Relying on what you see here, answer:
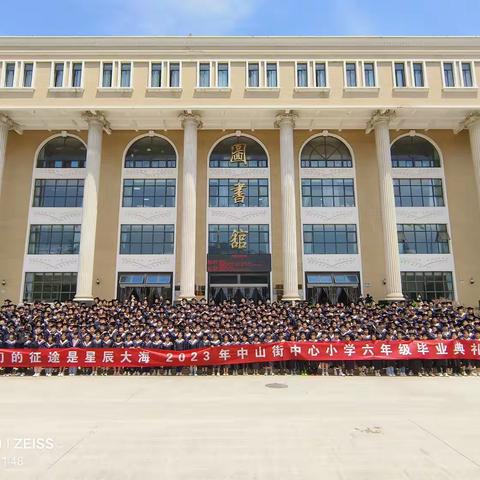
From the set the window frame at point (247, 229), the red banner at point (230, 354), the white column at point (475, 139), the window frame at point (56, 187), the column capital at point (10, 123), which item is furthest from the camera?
the window frame at point (56, 187)

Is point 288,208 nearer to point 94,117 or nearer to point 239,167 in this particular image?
point 239,167

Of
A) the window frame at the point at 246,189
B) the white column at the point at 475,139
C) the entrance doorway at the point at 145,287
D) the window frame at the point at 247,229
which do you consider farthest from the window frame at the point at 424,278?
the entrance doorway at the point at 145,287

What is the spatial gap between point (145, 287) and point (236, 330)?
11.1 meters

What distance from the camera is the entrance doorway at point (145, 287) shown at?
2483cm

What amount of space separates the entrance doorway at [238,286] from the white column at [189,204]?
2.18 m

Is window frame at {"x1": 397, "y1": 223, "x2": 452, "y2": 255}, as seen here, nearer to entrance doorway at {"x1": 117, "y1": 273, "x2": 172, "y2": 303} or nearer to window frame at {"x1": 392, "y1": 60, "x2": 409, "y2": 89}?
window frame at {"x1": 392, "y1": 60, "x2": 409, "y2": 89}

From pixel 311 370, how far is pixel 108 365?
7.09 m

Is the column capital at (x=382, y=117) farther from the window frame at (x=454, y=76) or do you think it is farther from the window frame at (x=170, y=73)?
the window frame at (x=170, y=73)

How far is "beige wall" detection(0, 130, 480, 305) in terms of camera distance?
24.9 m

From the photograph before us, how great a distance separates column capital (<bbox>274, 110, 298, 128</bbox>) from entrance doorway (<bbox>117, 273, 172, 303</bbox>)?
39.3 ft

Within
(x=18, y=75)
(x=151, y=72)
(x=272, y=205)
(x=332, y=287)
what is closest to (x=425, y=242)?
(x=332, y=287)

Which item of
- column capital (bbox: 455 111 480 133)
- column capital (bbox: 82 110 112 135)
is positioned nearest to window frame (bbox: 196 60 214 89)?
column capital (bbox: 82 110 112 135)

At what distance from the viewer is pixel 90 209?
2359 cm
